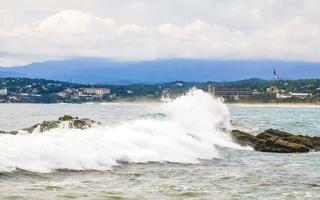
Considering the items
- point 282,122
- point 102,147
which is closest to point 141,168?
point 102,147

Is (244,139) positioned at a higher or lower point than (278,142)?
lower

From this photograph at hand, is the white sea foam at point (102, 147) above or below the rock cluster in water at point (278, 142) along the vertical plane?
above

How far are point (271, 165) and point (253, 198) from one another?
8599 millimetres

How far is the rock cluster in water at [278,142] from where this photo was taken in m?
33.0

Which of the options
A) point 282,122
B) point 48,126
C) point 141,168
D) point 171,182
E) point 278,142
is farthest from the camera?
point 282,122

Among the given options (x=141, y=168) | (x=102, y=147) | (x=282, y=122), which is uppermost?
(x=102, y=147)

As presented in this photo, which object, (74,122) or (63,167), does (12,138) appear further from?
(74,122)

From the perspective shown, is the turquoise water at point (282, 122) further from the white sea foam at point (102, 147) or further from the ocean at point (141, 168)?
the ocean at point (141, 168)

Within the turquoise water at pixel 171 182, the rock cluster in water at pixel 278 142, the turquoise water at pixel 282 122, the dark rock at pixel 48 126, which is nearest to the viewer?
the turquoise water at pixel 171 182

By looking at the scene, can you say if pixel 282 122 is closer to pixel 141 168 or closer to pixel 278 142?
pixel 278 142

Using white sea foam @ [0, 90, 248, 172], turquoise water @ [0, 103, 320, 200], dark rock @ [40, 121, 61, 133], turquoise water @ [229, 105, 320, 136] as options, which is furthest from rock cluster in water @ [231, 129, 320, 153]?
turquoise water @ [229, 105, 320, 136]

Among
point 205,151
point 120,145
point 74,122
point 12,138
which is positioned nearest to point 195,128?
point 74,122

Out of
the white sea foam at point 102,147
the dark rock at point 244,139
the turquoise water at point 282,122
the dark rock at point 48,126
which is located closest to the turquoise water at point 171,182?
the white sea foam at point 102,147

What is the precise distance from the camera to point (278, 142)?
3341cm
